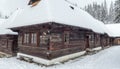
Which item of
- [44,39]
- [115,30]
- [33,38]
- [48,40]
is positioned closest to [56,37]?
[48,40]

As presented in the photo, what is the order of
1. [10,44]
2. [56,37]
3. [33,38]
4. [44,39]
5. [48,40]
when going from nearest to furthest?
1. [48,40]
2. [44,39]
3. [56,37]
4. [33,38]
5. [10,44]

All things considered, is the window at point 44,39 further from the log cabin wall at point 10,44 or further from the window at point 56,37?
the log cabin wall at point 10,44

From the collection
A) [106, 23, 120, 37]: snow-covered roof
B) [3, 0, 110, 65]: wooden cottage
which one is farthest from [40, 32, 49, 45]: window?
[106, 23, 120, 37]: snow-covered roof

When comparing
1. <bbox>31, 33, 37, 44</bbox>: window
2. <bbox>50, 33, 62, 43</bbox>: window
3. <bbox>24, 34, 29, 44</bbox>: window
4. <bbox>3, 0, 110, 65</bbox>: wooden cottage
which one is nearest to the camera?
<bbox>3, 0, 110, 65</bbox>: wooden cottage

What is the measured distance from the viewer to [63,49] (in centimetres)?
1554

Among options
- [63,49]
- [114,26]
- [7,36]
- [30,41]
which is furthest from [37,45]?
[114,26]

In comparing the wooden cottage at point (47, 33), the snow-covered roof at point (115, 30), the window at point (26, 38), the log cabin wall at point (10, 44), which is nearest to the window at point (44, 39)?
the wooden cottage at point (47, 33)

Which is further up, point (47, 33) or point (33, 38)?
point (47, 33)

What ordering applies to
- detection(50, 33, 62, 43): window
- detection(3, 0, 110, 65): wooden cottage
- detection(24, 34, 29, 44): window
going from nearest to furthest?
detection(3, 0, 110, 65): wooden cottage
detection(50, 33, 62, 43): window
detection(24, 34, 29, 44): window

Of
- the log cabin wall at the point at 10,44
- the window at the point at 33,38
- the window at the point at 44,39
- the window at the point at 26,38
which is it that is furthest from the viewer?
the log cabin wall at the point at 10,44

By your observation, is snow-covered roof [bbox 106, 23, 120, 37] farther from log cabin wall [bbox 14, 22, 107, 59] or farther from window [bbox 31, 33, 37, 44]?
window [bbox 31, 33, 37, 44]

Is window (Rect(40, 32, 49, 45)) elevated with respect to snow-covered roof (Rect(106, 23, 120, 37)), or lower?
lower

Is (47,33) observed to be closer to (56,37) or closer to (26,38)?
(56,37)

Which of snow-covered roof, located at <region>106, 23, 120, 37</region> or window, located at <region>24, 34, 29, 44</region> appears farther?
snow-covered roof, located at <region>106, 23, 120, 37</region>
